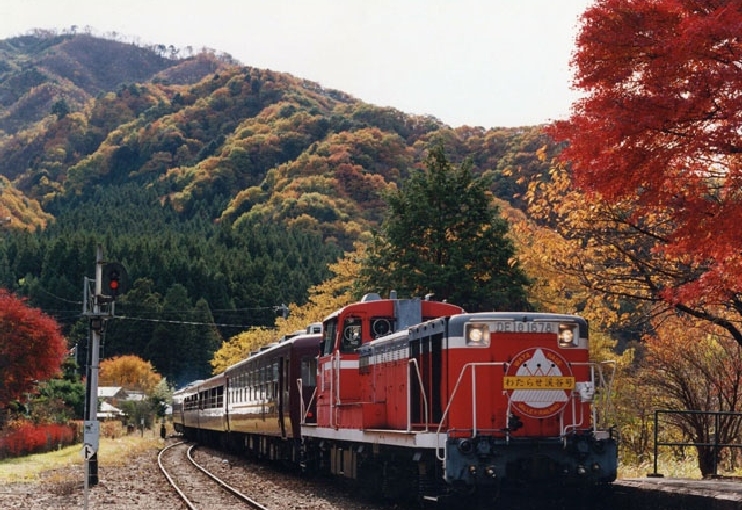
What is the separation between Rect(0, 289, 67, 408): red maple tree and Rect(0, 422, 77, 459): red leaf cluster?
2.01 metres

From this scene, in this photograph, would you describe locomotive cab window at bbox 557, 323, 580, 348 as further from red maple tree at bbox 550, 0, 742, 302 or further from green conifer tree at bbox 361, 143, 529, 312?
green conifer tree at bbox 361, 143, 529, 312

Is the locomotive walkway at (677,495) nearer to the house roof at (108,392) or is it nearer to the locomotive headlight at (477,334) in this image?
the locomotive headlight at (477,334)

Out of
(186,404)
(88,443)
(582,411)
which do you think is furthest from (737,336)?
(186,404)

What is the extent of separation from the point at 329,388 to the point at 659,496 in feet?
28.8

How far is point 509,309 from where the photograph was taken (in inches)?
1649

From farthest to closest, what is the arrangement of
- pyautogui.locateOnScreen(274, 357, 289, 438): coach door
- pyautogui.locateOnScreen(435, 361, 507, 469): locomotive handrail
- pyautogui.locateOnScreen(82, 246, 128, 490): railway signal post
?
pyautogui.locateOnScreen(274, 357, 289, 438): coach door
pyautogui.locateOnScreen(82, 246, 128, 490): railway signal post
pyautogui.locateOnScreen(435, 361, 507, 469): locomotive handrail

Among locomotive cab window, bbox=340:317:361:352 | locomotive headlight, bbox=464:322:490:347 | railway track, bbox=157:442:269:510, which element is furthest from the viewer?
locomotive cab window, bbox=340:317:361:352

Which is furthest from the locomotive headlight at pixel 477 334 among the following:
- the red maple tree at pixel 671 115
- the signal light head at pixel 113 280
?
the signal light head at pixel 113 280

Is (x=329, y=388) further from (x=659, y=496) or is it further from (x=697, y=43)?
(x=697, y=43)

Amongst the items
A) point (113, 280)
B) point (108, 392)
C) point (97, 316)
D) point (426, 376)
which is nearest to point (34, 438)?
point (97, 316)

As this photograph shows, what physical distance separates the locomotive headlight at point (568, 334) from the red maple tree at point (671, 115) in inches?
58.4

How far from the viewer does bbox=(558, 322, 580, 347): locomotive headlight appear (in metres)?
16.2

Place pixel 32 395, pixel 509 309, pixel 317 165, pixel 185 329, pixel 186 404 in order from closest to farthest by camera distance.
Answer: pixel 509 309 < pixel 32 395 < pixel 186 404 < pixel 185 329 < pixel 317 165

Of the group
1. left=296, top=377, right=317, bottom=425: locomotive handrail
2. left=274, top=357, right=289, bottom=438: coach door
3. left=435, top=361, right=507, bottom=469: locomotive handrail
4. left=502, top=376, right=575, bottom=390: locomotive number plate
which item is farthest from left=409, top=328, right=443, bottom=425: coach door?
left=274, top=357, right=289, bottom=438: coach door
